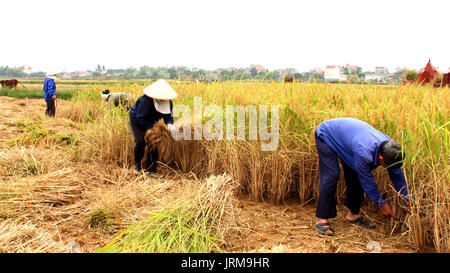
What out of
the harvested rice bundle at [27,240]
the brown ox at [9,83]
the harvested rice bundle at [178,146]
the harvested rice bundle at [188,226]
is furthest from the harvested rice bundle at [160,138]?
the brown ox at [9,83]

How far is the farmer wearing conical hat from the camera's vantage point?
150 inches

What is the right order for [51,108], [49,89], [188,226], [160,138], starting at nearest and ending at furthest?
[188,226] → [160,138] → [49,89] → [51,108]

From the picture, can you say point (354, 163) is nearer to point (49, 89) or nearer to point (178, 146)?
point (178, 146)

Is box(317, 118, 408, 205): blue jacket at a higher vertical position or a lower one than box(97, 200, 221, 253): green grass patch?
higher

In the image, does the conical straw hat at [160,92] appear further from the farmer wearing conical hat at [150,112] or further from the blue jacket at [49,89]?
the blue jacket at [49,89]

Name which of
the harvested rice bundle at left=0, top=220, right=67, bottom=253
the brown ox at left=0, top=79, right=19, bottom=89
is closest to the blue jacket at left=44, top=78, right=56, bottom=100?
the harvested rice bundle at left=0, top=220, right=67, bottom=253

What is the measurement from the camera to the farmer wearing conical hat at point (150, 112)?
380 centimetres

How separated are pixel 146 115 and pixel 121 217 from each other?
143cm

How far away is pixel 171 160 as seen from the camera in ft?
13.9

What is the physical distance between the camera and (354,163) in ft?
8.30

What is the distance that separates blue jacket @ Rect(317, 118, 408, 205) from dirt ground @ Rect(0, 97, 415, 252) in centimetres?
41

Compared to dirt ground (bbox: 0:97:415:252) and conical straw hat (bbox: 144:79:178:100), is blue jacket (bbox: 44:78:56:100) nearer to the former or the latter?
dirt ground (bbox: 0:97:415:252)

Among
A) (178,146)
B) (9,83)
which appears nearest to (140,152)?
(178,146)
